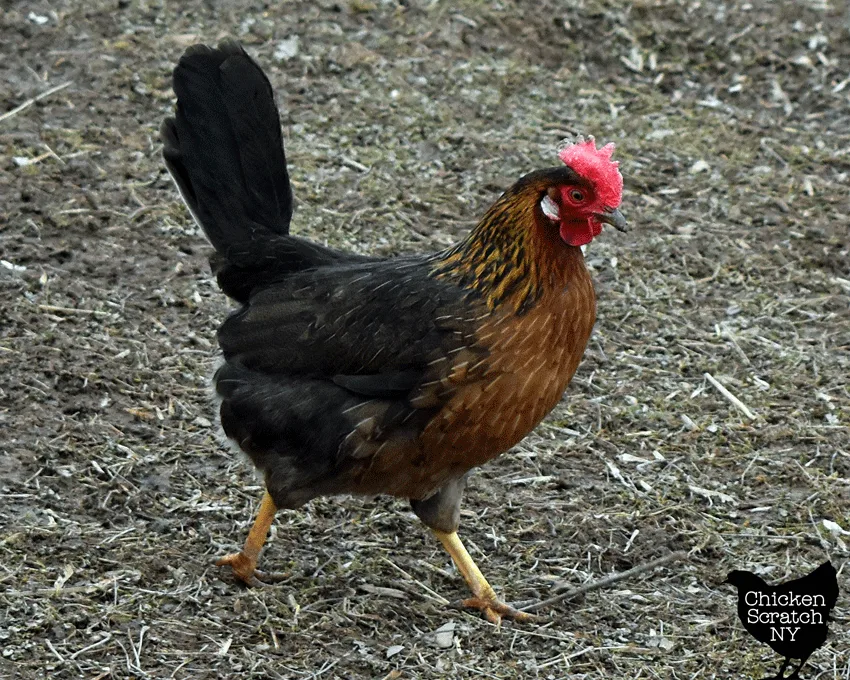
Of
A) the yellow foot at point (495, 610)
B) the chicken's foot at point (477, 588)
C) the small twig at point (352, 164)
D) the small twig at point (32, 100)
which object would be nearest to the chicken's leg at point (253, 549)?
the chicken's foot at point (477, 588)

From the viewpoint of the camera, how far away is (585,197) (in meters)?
4.12

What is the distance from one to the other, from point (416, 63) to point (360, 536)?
4.13 m

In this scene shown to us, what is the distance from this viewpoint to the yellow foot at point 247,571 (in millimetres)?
4566

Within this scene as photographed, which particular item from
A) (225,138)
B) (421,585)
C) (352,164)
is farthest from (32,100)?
(421,585)

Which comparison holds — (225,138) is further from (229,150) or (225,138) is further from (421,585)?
(421,585)

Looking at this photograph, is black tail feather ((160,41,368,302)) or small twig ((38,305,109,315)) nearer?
black tail feather ((160,41,368,302))

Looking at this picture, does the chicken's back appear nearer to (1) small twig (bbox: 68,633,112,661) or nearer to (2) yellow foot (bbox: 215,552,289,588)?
(2) yellow foot (bbox: 215,552,289,588)

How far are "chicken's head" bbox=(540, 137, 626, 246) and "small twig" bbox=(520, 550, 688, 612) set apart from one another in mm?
1354

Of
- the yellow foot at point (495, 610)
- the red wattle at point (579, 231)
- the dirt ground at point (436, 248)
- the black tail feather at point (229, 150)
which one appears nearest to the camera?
the red wattle at point (579, 231)

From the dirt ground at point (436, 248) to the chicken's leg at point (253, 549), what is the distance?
0.07 m

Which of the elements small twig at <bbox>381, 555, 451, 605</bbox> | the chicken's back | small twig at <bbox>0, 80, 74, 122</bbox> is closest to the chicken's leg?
the chicken's back

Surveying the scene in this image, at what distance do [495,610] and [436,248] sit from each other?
253cm

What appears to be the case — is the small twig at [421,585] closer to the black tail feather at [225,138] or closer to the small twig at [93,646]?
the small twig at [93,646]

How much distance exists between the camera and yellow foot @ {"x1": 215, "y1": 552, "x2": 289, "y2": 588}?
180 inches
